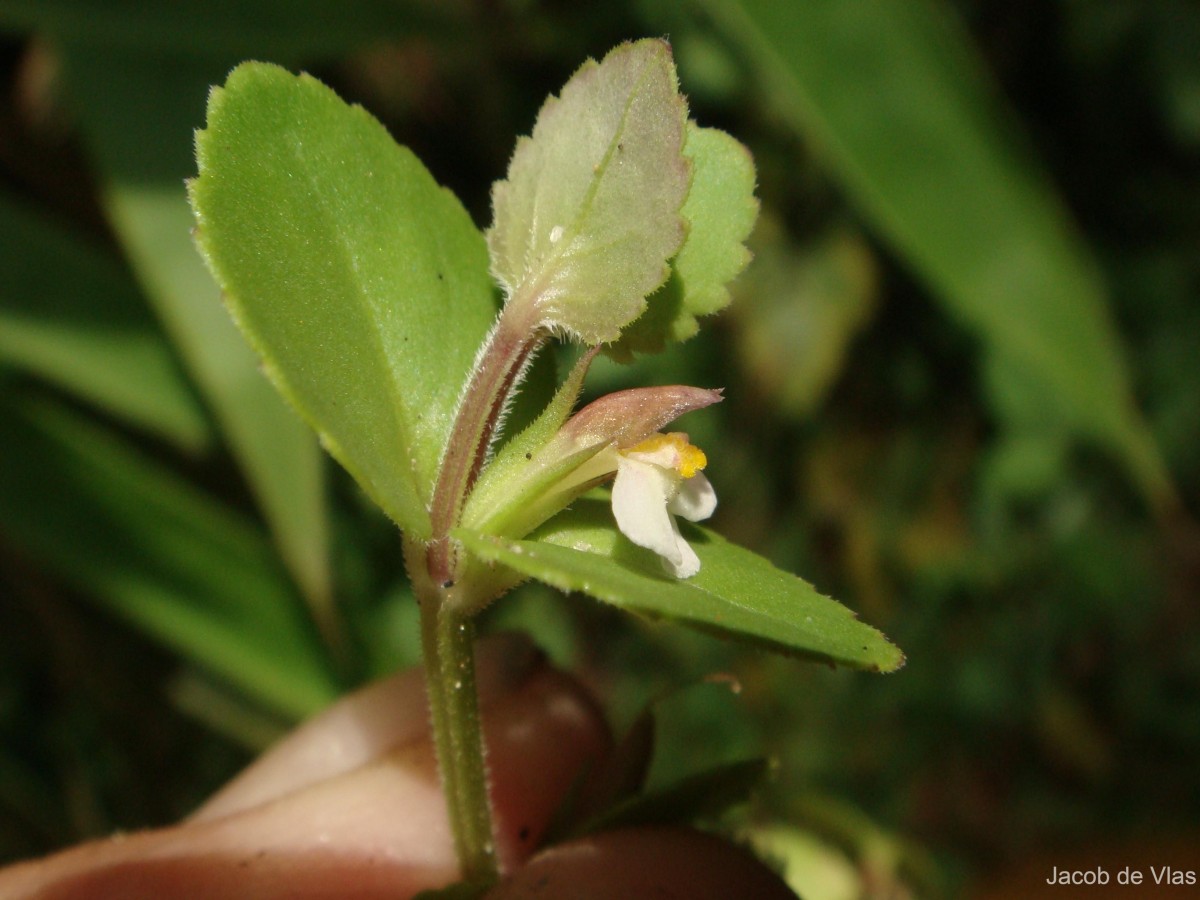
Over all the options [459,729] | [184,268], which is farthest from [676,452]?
[184,268]

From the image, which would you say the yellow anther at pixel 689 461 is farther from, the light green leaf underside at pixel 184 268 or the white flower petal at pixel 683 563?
the light green leaf underside at pixel 184 268

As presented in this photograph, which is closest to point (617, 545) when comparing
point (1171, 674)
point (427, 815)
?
point (427, 815)

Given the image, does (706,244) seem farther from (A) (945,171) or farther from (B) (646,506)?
(A) (945,171)

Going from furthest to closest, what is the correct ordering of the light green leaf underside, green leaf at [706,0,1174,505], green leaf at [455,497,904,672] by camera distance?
green leaf at [706,0,1174,505], the light green leaf underside, green leaf at [455,497,904,672]

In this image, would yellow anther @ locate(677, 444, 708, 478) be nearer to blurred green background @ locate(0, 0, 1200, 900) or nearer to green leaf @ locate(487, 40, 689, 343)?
green leaf @ locate(487, 40, 689, 343)

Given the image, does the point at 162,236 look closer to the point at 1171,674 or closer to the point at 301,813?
the point at 301,813

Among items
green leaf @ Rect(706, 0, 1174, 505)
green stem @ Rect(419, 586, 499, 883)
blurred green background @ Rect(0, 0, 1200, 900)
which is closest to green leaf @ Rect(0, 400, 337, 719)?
blurred green background @ Rect(0, 0, 1200, 900)
